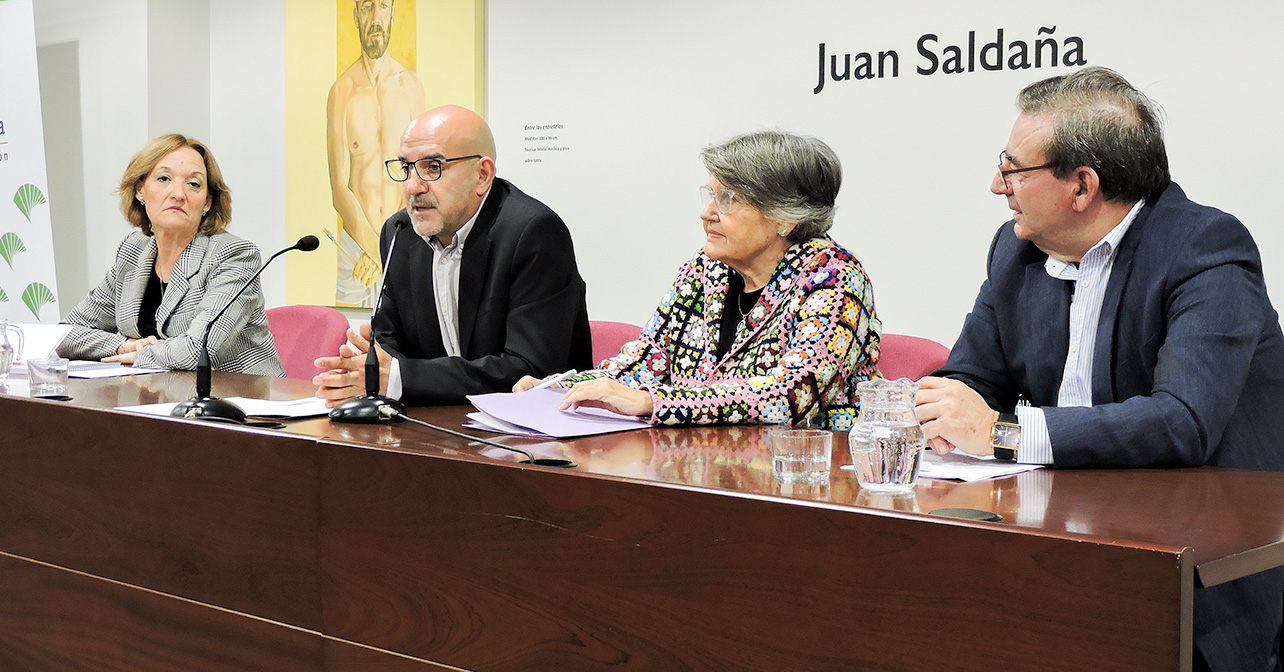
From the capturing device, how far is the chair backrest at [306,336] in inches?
133

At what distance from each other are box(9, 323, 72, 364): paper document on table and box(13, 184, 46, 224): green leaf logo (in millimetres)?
2459

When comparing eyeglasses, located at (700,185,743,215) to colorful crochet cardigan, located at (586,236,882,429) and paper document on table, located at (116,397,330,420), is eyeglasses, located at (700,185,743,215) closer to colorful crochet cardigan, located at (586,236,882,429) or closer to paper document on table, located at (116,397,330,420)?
colorful crochet cardigan, located at (586,236,882,429)

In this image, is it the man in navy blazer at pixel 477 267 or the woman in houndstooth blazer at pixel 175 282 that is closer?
the man in navy blazer at pixel 477 267

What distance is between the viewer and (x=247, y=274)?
3188 millimetres

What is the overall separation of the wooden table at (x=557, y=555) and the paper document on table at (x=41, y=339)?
66 centimetres

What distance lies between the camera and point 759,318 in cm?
219

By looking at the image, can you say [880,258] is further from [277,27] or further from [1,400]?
[277,27]

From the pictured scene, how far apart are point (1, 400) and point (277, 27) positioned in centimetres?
323

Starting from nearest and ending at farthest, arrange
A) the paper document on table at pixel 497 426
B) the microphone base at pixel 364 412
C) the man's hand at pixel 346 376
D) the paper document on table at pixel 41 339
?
the paper document on table at pixel 497 426 → the microphone base at pixel 364 412 → the man's hand at pixel 346 376 → the paper document on table at pixel 41 339

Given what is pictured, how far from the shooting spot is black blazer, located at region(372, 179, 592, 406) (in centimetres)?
254

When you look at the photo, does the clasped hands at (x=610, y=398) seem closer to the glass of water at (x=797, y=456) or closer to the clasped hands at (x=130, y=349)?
the glass of water at (x=797, y=456)

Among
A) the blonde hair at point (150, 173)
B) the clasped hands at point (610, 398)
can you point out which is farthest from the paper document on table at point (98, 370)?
the clasped hands at point (610, 398)

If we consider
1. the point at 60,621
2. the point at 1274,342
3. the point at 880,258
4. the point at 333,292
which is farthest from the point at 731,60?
the point at 60,621

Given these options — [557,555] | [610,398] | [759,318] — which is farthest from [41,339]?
[557,555]
